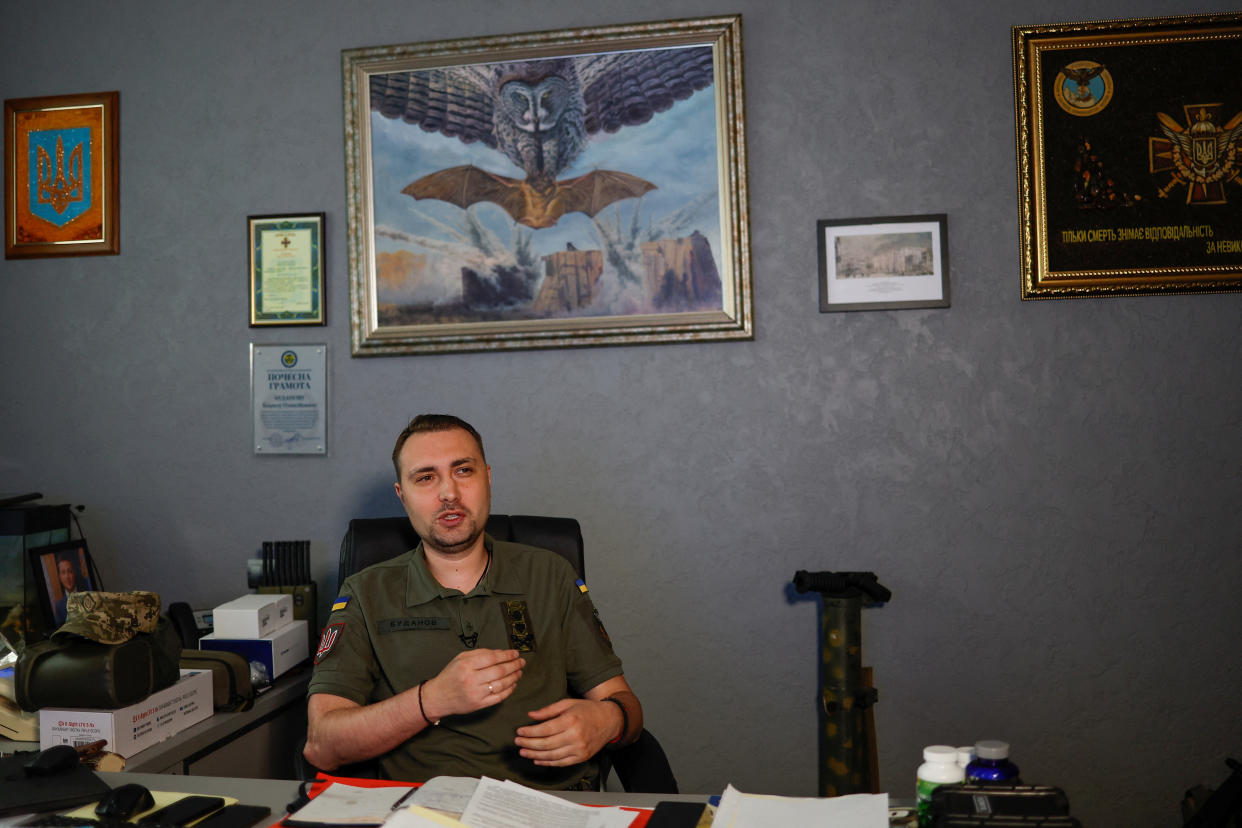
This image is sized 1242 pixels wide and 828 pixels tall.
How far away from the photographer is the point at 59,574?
2553 millimetres

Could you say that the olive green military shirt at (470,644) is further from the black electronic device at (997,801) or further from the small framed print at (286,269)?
the small framed print at (286,269)

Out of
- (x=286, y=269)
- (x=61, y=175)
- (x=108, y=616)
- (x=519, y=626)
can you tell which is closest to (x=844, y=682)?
(x=519, y=626)

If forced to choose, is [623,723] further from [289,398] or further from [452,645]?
[289,398]

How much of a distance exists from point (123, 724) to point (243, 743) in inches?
16.0

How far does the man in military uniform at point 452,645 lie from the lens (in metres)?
1.68

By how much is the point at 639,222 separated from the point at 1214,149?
57.8 inches

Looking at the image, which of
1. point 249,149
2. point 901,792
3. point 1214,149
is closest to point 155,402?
point 249,149

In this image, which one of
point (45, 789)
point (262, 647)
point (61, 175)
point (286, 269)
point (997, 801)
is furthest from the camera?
point (61, 175)

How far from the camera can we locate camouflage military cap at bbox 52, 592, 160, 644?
1.85 m

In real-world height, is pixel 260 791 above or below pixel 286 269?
below

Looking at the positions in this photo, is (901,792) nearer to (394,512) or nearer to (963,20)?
(394,512)

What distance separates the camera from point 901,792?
247 centimetres

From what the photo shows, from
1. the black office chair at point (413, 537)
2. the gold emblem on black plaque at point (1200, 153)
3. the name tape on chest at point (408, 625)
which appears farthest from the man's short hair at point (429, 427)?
the gold emblem on black plaque at point (1200, 153)

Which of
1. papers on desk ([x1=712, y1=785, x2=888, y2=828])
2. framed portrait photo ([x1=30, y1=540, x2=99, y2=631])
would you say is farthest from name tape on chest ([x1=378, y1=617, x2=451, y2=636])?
framed portrait photo ([x1=30, y1=540, x2=99, y2=631])
